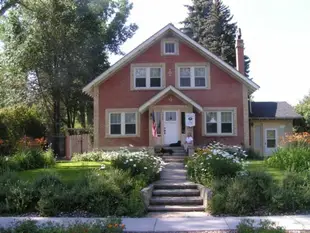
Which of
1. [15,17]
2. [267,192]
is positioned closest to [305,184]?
[267,192]

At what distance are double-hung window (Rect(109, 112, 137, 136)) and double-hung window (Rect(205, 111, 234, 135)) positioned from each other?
15.7 feet

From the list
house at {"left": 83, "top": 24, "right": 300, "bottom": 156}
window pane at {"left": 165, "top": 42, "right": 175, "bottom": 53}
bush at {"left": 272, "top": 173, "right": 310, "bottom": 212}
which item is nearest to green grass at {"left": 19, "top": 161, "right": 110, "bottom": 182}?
bush at {"left": 272, "top": 173, "right": 310, "bottom": 212}

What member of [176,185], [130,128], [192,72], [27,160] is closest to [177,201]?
[176,185]

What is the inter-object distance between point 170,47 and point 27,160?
495 inches

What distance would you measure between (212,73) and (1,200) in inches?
702

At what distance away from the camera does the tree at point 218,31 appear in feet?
151

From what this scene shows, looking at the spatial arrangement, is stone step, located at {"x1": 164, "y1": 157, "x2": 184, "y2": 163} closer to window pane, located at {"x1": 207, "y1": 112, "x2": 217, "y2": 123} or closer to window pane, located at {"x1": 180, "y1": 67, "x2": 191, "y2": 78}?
window pane, located at {"x1": 207, "y1": 112, "x2": 217, "y2": 123}

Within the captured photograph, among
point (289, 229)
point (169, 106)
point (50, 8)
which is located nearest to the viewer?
point (289, 229)

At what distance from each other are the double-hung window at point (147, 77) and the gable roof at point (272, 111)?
25.9 ft

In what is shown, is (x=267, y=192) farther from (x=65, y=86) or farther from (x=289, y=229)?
(x=65, y=86)

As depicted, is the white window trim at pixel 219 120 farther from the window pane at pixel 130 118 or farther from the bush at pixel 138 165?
the bush at pixel 138 165

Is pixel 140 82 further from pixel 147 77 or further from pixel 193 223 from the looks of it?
pixel 193 223

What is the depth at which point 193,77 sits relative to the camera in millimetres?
26844

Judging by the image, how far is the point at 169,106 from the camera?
25.8 m
